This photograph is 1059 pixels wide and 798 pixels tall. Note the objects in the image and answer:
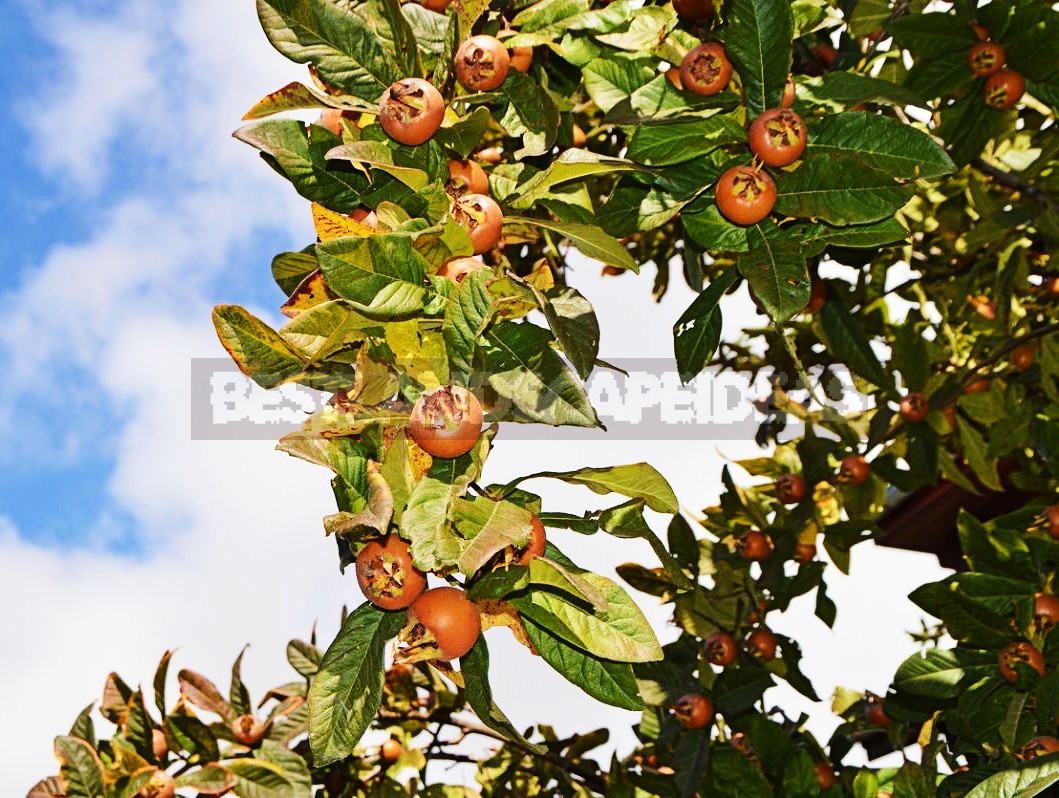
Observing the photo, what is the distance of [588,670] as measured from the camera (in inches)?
44.9

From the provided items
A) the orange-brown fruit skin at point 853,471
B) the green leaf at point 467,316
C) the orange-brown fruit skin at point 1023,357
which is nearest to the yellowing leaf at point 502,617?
the green leaf at point 467,316

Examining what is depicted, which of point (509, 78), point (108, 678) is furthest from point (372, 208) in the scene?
point (108, 678)

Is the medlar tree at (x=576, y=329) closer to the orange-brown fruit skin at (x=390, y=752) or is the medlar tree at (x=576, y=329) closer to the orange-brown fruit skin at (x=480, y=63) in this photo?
the orange-brown fruit skin at (x=480, y=63)

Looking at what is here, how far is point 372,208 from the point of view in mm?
1272

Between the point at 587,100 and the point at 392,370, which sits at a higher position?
the point at 587,100

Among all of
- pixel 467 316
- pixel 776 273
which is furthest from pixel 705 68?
pixel 467 316

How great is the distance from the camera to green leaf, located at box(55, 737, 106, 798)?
7.19 feet

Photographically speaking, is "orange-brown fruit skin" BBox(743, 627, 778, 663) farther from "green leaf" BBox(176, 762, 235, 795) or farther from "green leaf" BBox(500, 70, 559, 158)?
"green leaf" BBox(500, 70, 559, 158)

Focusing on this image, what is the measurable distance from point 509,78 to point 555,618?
734 millimetres

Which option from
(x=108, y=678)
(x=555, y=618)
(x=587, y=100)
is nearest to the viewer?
(x=555, y=618)

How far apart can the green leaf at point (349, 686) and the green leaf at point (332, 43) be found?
0.66 m

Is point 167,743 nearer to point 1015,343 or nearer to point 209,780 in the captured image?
point 209,780

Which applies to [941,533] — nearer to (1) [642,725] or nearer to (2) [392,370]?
(1) [642,725]

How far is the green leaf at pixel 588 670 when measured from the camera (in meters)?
1.13
